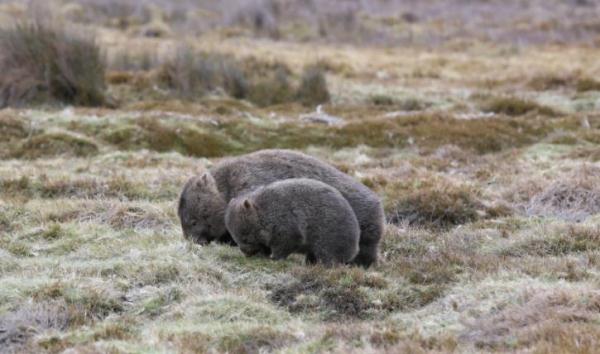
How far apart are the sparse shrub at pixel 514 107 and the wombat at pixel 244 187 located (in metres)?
13.0

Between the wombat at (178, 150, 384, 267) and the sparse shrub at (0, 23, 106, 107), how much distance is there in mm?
11858

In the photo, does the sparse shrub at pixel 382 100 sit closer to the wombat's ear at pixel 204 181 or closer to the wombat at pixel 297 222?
the wombat's ear at pixel 204 181

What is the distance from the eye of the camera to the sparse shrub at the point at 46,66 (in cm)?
2048

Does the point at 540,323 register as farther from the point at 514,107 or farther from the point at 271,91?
the point at 271,91

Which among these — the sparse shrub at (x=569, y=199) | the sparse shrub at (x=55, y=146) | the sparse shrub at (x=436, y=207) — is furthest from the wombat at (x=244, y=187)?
the sparse shrub at (x=55, y=146)

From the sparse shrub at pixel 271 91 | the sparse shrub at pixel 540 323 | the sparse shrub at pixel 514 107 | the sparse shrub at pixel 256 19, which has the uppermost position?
the sparse shrub at pixel 540 323

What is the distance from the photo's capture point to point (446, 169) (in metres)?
15.4

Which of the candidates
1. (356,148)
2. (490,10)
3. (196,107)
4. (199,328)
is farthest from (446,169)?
(490,10)

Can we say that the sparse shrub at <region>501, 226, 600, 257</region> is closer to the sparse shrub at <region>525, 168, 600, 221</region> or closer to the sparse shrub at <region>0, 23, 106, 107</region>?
the sparse shrub at <region>525, 168, 600, 221</region>

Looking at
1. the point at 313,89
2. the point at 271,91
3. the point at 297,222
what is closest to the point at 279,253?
the point at 297,222

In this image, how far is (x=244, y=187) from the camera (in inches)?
375

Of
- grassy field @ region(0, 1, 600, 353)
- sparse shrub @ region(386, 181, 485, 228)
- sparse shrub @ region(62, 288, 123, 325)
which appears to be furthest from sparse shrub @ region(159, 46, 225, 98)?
sparse shrub @ region(62, 288, 123, 325)

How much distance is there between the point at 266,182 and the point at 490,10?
4423cm

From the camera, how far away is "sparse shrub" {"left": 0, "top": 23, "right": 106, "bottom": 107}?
20.5 metres
